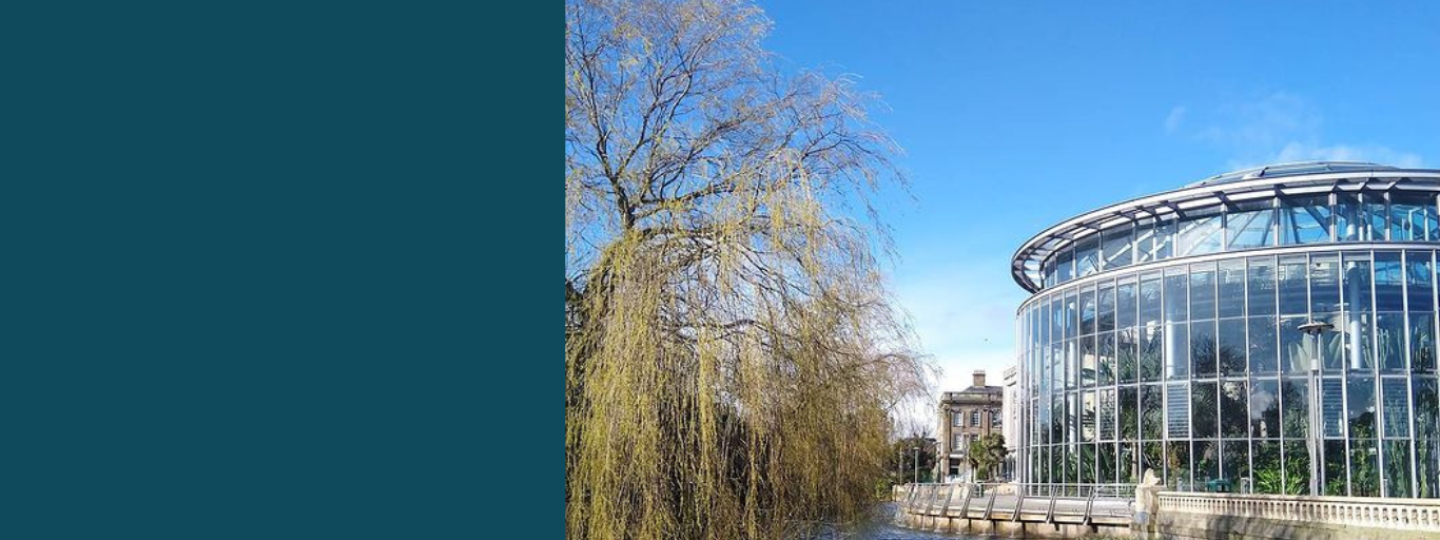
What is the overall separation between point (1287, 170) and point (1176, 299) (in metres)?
2.63

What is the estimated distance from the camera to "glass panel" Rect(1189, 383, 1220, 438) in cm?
1689

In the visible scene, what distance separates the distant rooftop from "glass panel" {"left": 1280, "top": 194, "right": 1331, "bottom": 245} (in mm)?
596

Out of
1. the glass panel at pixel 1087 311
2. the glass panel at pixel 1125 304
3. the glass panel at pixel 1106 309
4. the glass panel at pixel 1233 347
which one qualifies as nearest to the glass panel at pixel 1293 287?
the glass panel at pixel 1233 347

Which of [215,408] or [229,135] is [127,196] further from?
[215,408]

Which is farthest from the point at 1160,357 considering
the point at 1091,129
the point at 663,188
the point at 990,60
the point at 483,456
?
the point at 483,456

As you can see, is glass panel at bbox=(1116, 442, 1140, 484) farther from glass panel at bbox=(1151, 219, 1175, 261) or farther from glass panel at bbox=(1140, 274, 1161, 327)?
glass panel at bbox=(1151, 219, 1175, 261)

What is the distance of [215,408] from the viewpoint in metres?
1.54

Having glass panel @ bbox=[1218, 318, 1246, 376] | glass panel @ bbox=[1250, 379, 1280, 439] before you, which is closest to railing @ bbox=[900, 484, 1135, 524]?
glass panel @ bbox=[1250, 379, 1280, 439]

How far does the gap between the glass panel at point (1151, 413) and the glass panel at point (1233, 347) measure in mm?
984

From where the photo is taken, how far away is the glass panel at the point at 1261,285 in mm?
16891

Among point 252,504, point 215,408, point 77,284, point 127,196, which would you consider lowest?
point 252,504

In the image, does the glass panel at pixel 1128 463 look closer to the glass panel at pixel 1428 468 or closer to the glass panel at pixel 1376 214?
the glass panel at pixel 1428 468


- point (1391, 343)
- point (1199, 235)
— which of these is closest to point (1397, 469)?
point (1391, 343)

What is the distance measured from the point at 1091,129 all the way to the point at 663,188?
613 centimetres
